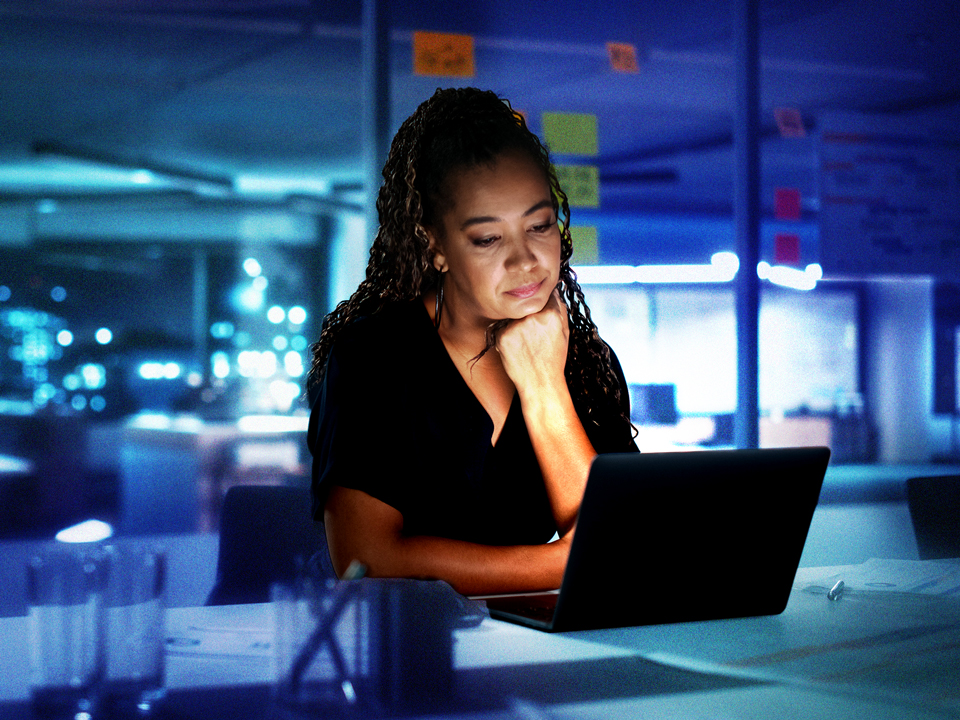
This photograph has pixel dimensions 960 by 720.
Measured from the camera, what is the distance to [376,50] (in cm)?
249

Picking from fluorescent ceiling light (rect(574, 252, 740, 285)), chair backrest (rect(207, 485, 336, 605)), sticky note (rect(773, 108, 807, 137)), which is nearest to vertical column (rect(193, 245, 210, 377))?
fluorescent ceiling light (rect(574, 252, 740, 285))

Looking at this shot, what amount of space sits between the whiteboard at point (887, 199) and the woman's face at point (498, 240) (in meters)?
1.74

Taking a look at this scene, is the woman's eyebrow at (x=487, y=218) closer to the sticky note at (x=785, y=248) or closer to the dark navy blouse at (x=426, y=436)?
the dark navy blouse at (x=426, y=436)

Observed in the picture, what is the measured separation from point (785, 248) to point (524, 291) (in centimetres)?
198

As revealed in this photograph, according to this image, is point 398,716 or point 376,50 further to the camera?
point 376,50

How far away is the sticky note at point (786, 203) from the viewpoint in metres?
3.13

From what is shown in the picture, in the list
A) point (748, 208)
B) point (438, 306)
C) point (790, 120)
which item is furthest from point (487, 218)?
point (790, 120)

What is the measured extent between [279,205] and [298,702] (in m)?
6.79

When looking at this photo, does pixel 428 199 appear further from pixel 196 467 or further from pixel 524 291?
pixel 196 467

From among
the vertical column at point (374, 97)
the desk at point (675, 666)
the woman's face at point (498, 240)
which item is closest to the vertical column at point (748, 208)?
the vertical column at point (374, 97)

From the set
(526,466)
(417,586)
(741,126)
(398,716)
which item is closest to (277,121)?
(741,126)

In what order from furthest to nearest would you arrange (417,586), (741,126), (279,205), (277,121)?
(279,205) < (277,121) < (741,126) < (417,586)

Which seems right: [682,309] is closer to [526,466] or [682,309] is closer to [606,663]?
[526,466]

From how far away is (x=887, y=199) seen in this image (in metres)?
2.96
